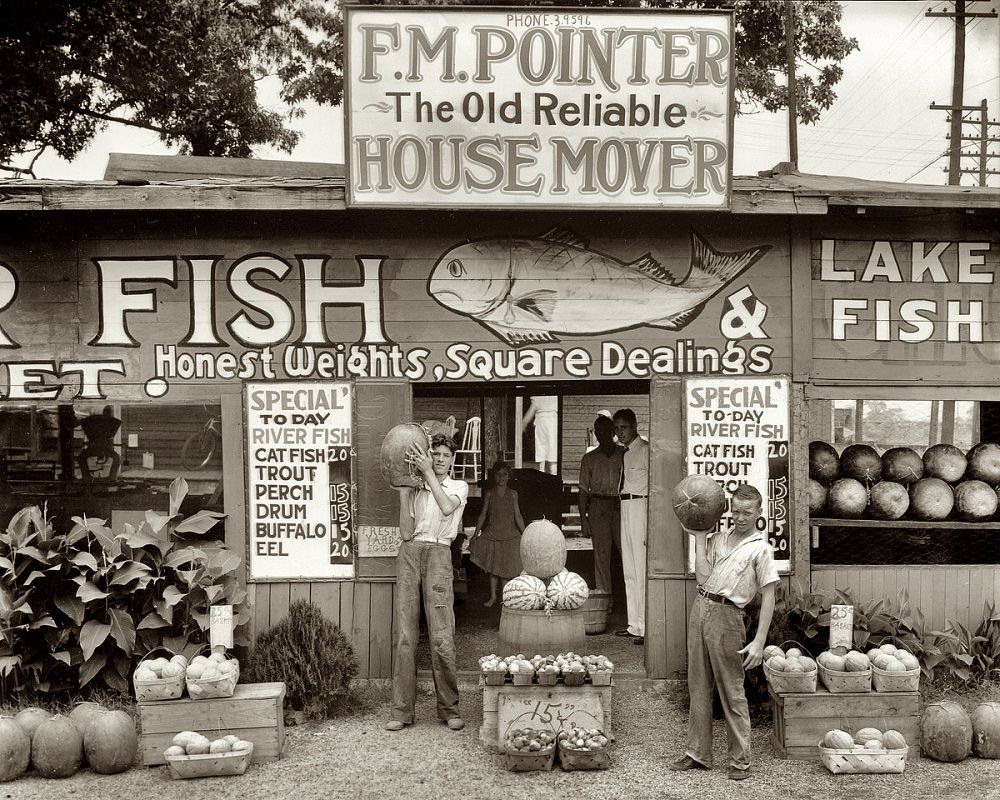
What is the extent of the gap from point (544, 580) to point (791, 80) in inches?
604

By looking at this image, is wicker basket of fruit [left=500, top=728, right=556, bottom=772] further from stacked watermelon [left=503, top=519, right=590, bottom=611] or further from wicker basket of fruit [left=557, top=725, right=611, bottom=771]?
stacked watermelon [left=503, top=519, right=590, bottom=611]

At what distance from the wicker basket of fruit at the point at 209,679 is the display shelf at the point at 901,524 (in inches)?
186

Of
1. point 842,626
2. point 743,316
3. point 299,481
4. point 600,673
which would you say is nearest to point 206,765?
point 299,481

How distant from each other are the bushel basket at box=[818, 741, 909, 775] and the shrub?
3427 millimetres

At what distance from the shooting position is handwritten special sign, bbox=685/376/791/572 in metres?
7.66

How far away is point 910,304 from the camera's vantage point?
26.0ft

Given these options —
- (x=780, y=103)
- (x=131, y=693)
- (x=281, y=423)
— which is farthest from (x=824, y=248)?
(x=780, y=103)

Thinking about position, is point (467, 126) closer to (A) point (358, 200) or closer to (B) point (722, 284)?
(A) point (358, 200)

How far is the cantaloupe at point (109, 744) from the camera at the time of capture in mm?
6031

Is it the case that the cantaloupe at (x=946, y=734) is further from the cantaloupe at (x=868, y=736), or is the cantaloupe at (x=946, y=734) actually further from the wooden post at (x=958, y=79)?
the wooden post at (x=958, y=79)

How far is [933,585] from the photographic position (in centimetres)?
792

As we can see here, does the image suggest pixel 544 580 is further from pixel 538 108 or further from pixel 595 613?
pixel 538 108

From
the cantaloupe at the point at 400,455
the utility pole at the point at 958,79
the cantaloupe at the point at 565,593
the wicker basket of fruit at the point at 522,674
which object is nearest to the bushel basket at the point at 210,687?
the cantaloupe at the point at 400,455

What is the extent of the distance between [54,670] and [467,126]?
5.00 meters
